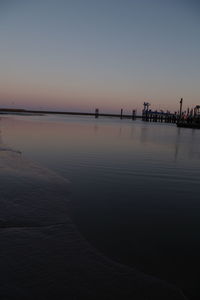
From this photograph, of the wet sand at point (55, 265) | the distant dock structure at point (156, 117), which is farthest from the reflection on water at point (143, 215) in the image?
the distant dock structure at point (156, 117)

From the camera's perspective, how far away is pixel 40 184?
24.8ft

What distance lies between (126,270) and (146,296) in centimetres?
57

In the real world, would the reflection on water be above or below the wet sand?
below

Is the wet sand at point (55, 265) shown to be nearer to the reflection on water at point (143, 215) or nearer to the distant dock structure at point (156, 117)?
the reflection on water at point (143, 215)

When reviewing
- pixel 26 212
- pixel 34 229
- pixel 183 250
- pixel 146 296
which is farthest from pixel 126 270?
pixel 26 212

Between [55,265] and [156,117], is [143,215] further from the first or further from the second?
[156,117]

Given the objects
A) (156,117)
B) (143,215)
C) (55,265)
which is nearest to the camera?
(55,265)

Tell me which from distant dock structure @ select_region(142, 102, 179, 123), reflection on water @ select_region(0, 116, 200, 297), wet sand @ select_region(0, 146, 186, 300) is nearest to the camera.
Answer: wet sand @ select_region(0, 146, 186, 300)

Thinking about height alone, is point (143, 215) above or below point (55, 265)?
below

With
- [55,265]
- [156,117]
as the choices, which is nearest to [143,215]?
[55,265]

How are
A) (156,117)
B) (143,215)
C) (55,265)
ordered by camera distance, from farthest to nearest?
(156,117) → (143,215) → (55,265)

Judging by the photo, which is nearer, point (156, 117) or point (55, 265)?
point (55, 265)

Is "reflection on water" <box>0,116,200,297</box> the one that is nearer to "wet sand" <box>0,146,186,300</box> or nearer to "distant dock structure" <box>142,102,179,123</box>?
"wet sand" <box>0,146,186,300</box>

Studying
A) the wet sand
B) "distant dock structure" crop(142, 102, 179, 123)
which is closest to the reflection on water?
the wet sand
